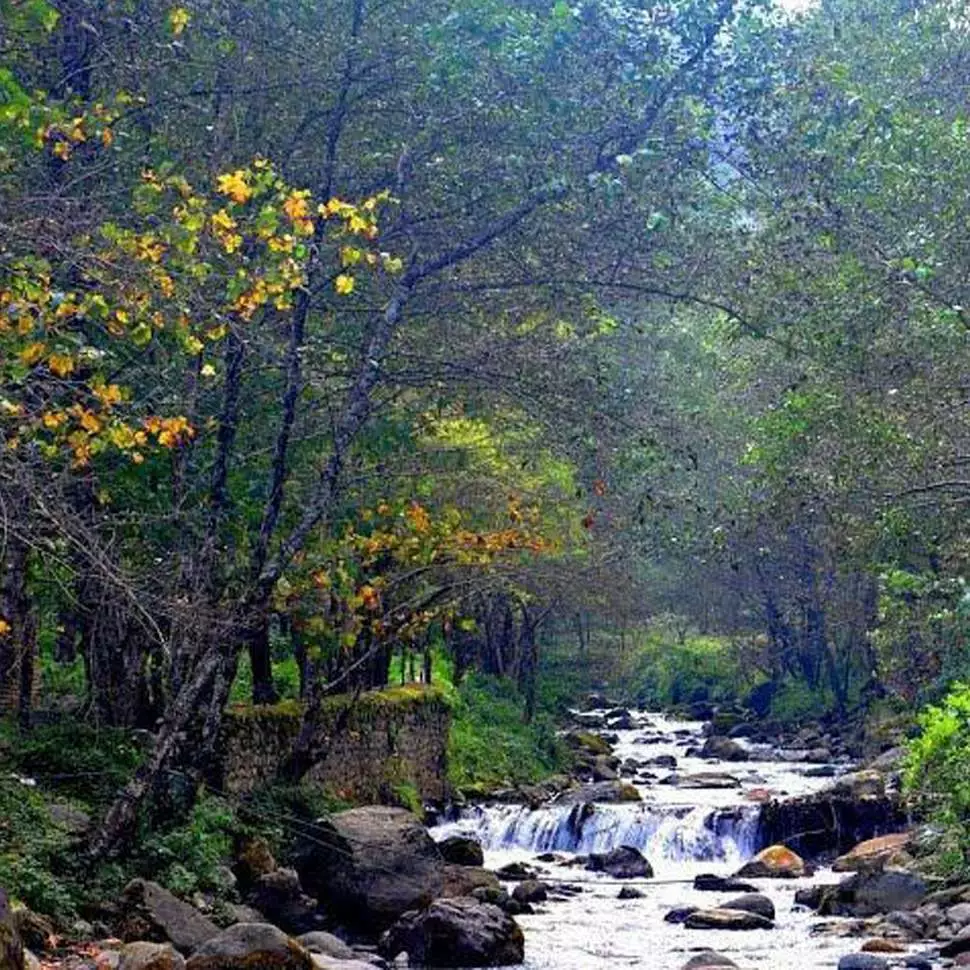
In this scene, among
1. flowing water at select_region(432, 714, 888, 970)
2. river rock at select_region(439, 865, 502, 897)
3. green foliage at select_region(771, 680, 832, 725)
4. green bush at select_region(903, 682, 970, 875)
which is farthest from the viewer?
green foliage at select_region(771, 680, 832, 725)

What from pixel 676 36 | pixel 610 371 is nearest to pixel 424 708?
pixel 610 371

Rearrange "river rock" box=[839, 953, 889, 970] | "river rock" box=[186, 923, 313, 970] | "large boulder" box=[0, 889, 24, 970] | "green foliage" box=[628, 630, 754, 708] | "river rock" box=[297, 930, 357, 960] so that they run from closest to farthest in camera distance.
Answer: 1. "large boulder" box=[0, 889, 24, 970]
2. "river rock" box=[186, 923, 313, 970]
3. "river rock" box=[297, 930, 357, 960]
4. "river rock" box=[839, 953, 889, 970]
5. "green foliage" box=[628, 630, 754, 708]

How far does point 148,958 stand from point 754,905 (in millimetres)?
9196

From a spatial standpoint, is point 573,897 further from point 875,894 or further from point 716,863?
point 716,863

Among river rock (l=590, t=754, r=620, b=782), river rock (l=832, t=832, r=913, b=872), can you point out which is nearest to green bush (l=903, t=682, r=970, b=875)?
→ river rock (l=832, t=832, r=913, b=872)

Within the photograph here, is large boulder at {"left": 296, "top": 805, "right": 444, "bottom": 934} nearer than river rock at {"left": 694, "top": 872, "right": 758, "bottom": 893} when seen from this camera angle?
Yes

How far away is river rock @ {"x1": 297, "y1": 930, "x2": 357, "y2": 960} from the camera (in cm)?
1276

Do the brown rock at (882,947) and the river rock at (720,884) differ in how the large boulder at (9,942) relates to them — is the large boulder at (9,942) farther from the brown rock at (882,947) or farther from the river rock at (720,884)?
the river rock at (720,884)

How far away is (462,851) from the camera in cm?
1953

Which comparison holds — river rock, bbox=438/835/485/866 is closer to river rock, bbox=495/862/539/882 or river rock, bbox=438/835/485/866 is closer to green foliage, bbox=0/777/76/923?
river rock, bbox=495/862/539/882

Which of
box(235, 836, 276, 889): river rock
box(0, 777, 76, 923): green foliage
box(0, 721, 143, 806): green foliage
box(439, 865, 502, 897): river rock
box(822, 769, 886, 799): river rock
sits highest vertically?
box(0, 721, 143, 806): green foliage

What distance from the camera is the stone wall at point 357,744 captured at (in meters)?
18.5

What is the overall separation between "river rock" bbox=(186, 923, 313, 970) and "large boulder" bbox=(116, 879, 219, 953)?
51cm

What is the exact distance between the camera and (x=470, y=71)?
11.8 meters
